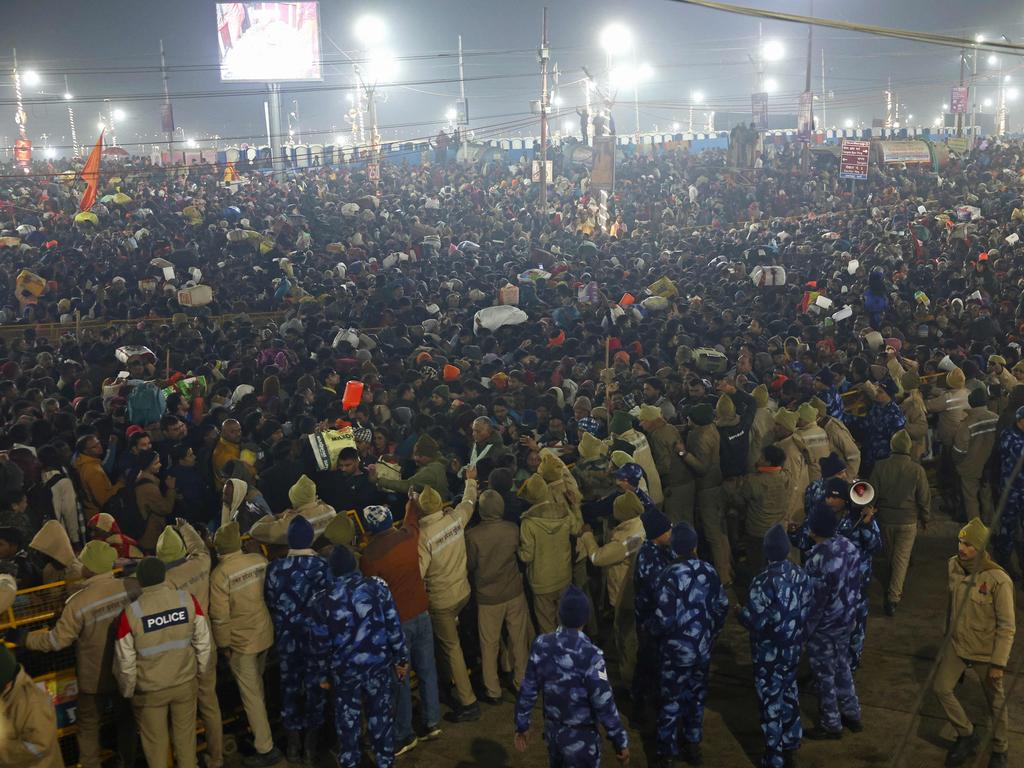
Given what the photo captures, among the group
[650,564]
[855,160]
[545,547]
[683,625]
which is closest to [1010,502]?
[650,564]

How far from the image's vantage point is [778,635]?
21.3 ft

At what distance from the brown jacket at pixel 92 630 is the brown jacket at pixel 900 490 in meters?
6.36

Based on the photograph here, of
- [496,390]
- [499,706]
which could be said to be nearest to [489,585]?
[499,706]

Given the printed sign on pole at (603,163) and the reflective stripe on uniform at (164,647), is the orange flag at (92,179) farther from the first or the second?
the reflective stripe on uniform at (164,647)

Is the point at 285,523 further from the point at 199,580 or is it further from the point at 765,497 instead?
the point at 765,497

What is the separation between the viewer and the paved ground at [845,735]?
→ 7.04 metres

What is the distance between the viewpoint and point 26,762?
534 cm

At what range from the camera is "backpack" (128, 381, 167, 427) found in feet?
36.1

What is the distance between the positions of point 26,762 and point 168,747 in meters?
1.36

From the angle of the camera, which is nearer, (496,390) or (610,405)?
(610,405)

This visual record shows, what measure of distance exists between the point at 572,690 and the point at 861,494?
3129 millimetres

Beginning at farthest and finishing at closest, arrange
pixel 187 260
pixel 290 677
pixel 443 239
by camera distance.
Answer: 1. pixel 443 239
2. pixel 187 260
3. pixel 290 677

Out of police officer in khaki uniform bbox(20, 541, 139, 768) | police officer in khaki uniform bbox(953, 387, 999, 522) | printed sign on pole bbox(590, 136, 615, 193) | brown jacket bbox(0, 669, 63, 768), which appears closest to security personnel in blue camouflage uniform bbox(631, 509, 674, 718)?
police officer in khaki uniform bbox(20, 541, 139, 768)

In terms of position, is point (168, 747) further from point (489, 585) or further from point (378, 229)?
point (378, 229)
